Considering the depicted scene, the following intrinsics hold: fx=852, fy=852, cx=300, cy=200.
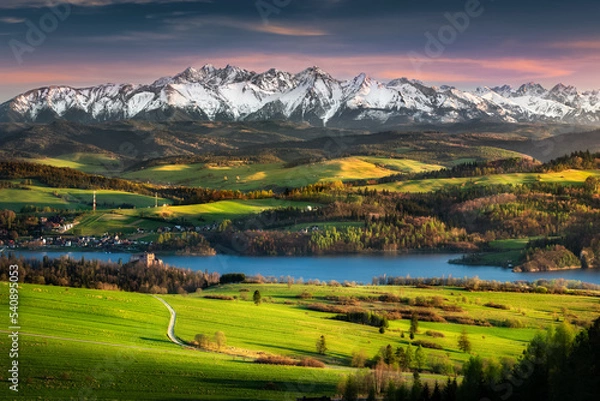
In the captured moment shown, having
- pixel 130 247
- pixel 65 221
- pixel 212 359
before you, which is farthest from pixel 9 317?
pixel 65 221

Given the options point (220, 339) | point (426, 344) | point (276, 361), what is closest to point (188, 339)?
point (220, 339)

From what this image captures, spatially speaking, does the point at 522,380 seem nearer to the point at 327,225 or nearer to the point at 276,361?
the point at 276,361

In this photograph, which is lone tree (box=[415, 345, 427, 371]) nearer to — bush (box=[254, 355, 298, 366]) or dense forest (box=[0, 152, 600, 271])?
bush (box=[254, 355, 298, 366])

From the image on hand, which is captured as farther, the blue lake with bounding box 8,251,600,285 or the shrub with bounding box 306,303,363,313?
the blue lake with bounding box 8,251,600,285

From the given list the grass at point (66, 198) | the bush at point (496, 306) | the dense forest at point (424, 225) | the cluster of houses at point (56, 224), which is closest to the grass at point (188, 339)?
the bush at point (496, 306)

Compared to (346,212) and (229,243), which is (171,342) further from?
(346,212)

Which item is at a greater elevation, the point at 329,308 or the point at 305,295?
the point at 305,295

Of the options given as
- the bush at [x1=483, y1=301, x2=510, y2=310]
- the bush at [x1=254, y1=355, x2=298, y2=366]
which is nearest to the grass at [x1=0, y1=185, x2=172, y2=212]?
the bush at [x1=483, y1=301, x2=510, y2=310]
